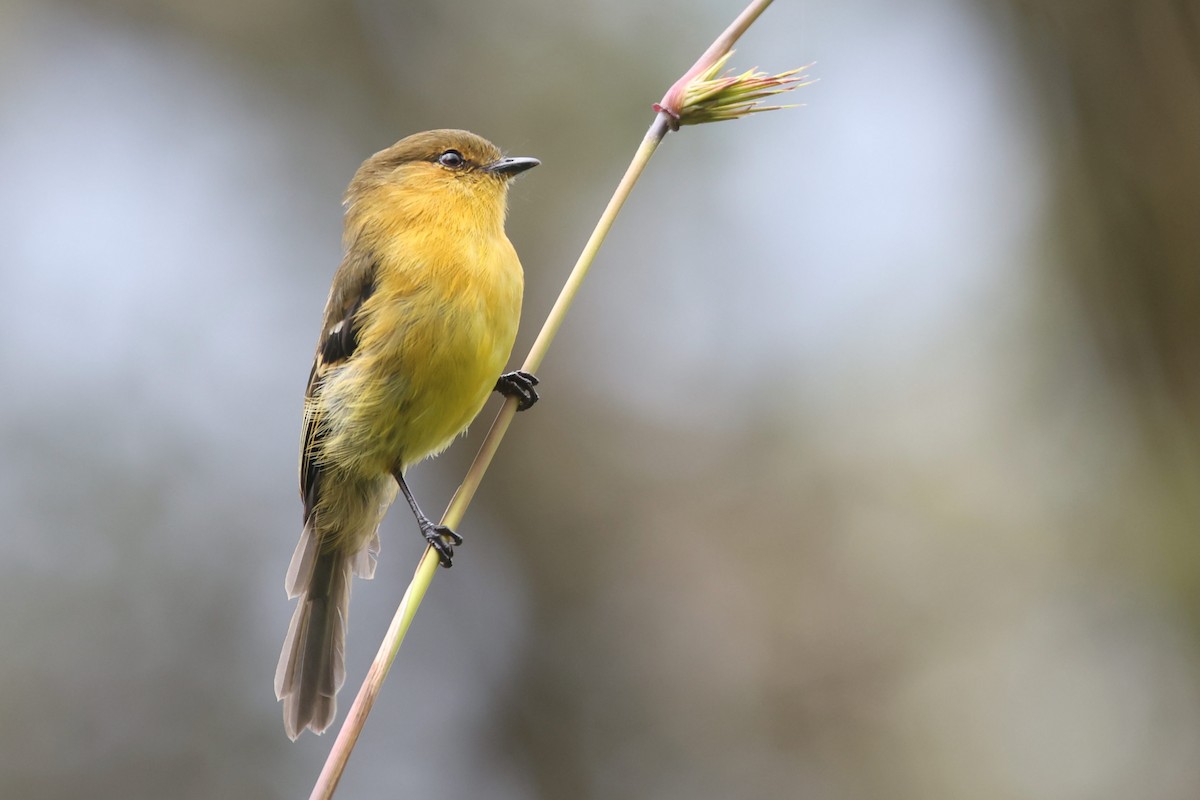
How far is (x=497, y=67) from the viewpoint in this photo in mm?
7383

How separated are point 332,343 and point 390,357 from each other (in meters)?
0.48

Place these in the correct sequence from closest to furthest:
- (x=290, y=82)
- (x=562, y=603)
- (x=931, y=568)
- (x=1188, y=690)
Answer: (x=1188, y=690) < (x=931, y=568) < (x=562, y=603) < (x=290, y=82)

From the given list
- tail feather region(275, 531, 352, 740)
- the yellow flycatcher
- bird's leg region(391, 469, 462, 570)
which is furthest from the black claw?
tail feather region(275, 531, 352, 740)

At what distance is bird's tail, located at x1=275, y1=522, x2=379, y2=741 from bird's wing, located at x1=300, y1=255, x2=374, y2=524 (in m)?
0.21

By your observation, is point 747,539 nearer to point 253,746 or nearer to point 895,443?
point 895,443

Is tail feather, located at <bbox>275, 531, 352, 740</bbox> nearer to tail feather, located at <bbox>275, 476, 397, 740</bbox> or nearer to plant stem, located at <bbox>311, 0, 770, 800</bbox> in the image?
tail feather, located at <bbox>275, 476, 397, 740</bbox>

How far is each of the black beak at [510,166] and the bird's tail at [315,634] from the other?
1547 mm

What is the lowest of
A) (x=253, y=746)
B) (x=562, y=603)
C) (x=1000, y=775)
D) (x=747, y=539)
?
(x=253, y=746)

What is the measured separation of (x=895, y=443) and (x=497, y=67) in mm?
3731

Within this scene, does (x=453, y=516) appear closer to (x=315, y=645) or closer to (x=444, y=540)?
(x=444, y=540)

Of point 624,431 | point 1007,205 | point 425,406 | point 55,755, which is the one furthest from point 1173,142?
point 55,755

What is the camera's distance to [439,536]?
2969 millimetres

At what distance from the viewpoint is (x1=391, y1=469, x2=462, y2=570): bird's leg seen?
267 cm

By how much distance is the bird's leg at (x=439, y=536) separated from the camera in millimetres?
2668
